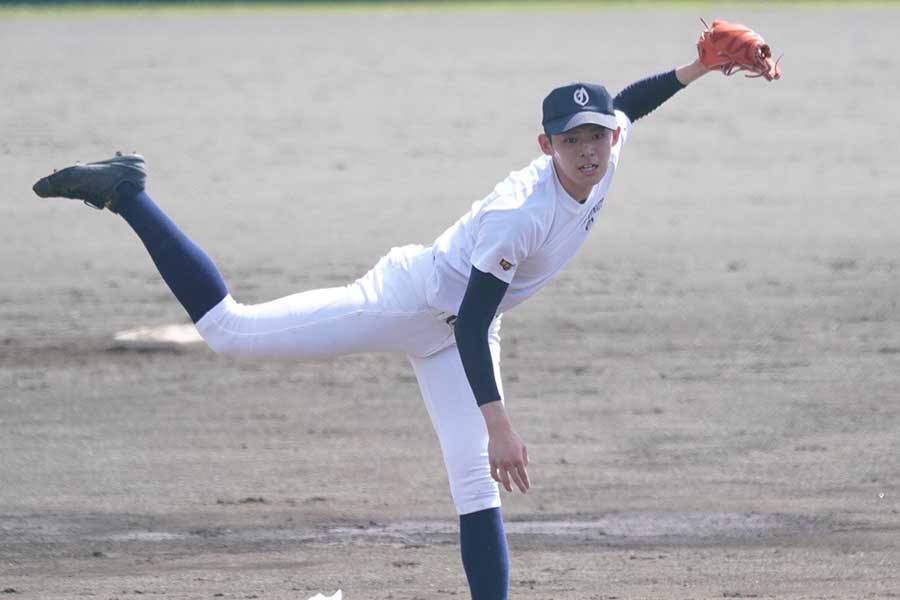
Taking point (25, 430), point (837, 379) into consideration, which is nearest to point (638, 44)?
point (837, 379)

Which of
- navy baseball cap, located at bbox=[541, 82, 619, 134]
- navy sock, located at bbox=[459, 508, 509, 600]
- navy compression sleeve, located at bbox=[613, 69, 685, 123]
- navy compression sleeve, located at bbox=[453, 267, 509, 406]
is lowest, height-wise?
navy sock, located at bbox=[459, 508, 509, 600]

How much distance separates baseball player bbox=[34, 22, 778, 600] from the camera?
12.2 feet

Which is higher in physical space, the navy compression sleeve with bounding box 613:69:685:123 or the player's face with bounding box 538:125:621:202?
the navy compression sleeve with bounding box 613:69:685:123

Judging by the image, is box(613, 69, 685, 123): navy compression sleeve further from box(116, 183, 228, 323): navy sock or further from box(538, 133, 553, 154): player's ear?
box(116, 183, 228, 323): navy sock

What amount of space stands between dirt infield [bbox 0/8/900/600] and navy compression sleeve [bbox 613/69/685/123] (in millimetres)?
1433

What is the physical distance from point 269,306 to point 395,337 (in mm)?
376

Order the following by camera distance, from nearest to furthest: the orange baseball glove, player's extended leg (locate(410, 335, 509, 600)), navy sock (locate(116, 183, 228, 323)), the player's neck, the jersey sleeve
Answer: the jersey sleeve < the player's neck < player's extended leg (locate(410, 335, 509, 600)) < navy sock (locate(116, 183, 228, 323)) < the orange baseball glove

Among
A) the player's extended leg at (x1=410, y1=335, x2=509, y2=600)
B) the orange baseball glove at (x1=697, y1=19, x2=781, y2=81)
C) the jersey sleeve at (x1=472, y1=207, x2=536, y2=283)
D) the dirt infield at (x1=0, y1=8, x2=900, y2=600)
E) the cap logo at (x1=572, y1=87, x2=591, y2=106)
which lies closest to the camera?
the jersey sleeve at (x1=472, y1=207, x2=536, y2=283)

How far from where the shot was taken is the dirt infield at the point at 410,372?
4922mm

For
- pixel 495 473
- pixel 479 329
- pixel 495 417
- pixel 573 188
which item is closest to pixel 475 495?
pixel 495 473

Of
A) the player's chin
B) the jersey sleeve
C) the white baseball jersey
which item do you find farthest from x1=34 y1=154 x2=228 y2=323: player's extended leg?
the player's chin

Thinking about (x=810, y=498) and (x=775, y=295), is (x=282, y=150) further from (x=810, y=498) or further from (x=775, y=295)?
(x=810, y=498)

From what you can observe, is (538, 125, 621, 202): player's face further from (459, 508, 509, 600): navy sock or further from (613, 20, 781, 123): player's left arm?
(459, 508, 509, 600): navy sock

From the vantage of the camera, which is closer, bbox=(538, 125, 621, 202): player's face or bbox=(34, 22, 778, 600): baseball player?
bbox=(34, 22, 778, 600): baseball player
